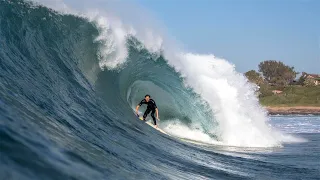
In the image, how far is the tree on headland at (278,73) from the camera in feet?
311

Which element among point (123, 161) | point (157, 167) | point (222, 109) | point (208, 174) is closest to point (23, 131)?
point (123, 161)

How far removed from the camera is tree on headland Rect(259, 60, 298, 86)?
9481 cm

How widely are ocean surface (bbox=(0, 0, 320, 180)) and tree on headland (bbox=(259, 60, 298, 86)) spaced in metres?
79.3

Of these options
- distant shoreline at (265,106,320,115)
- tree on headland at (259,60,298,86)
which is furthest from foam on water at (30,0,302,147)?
tree on headland at (259,60,298,86)

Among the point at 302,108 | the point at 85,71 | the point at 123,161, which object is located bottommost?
the point at 123,161

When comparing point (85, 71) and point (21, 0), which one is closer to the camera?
point (21, 0)

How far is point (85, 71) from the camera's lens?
11570 millimetres

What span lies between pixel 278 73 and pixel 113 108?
291 feet

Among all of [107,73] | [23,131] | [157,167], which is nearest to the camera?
[23,131]

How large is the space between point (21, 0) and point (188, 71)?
305 inches

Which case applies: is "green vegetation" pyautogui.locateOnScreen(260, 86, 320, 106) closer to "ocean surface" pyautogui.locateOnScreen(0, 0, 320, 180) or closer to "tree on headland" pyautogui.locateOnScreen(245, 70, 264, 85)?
"tree on headland" pyautogui.locateOnScreen(245, 70, 264, 85)

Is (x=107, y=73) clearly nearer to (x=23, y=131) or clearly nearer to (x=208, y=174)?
(x=208, y=174)

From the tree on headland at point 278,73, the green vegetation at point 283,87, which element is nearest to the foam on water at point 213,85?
the green vegetation at point 283,87

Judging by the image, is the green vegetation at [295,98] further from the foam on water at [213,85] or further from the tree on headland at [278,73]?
the foam on water at [213,85]
